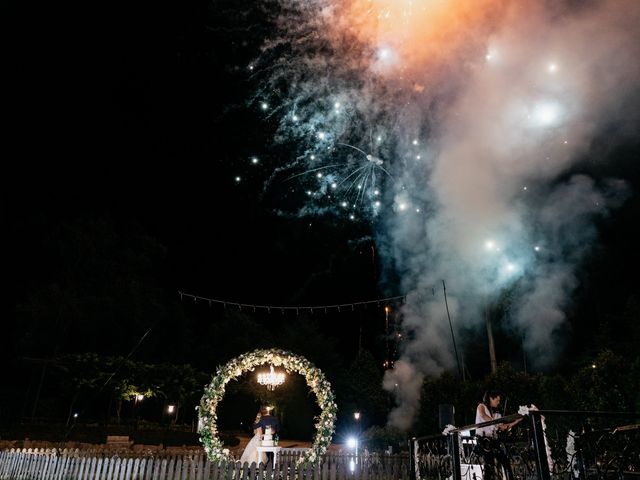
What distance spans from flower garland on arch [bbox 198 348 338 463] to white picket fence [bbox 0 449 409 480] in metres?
1.56

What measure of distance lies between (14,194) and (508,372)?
22.7m

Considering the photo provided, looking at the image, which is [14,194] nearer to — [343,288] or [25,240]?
[25,240]

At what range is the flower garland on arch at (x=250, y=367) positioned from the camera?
12.4 meters

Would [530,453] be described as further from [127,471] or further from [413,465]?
[127,471]

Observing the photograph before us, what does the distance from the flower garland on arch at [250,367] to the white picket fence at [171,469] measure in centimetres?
156

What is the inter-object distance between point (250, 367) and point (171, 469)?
4296 millimetres

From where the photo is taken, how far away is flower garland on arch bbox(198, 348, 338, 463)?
40.5 ft

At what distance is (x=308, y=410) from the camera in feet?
111

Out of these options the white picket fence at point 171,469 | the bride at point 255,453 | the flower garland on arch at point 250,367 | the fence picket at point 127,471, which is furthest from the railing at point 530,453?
the bride at point 255,453

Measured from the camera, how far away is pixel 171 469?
9.76 m

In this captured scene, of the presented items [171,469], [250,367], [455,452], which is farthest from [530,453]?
[250,367]

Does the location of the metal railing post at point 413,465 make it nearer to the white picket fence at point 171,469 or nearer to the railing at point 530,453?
the railing at point 530,453

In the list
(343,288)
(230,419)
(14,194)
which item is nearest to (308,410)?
(230,419)

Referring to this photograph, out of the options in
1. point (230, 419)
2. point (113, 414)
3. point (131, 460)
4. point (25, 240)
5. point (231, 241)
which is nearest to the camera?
point (131, 460)
